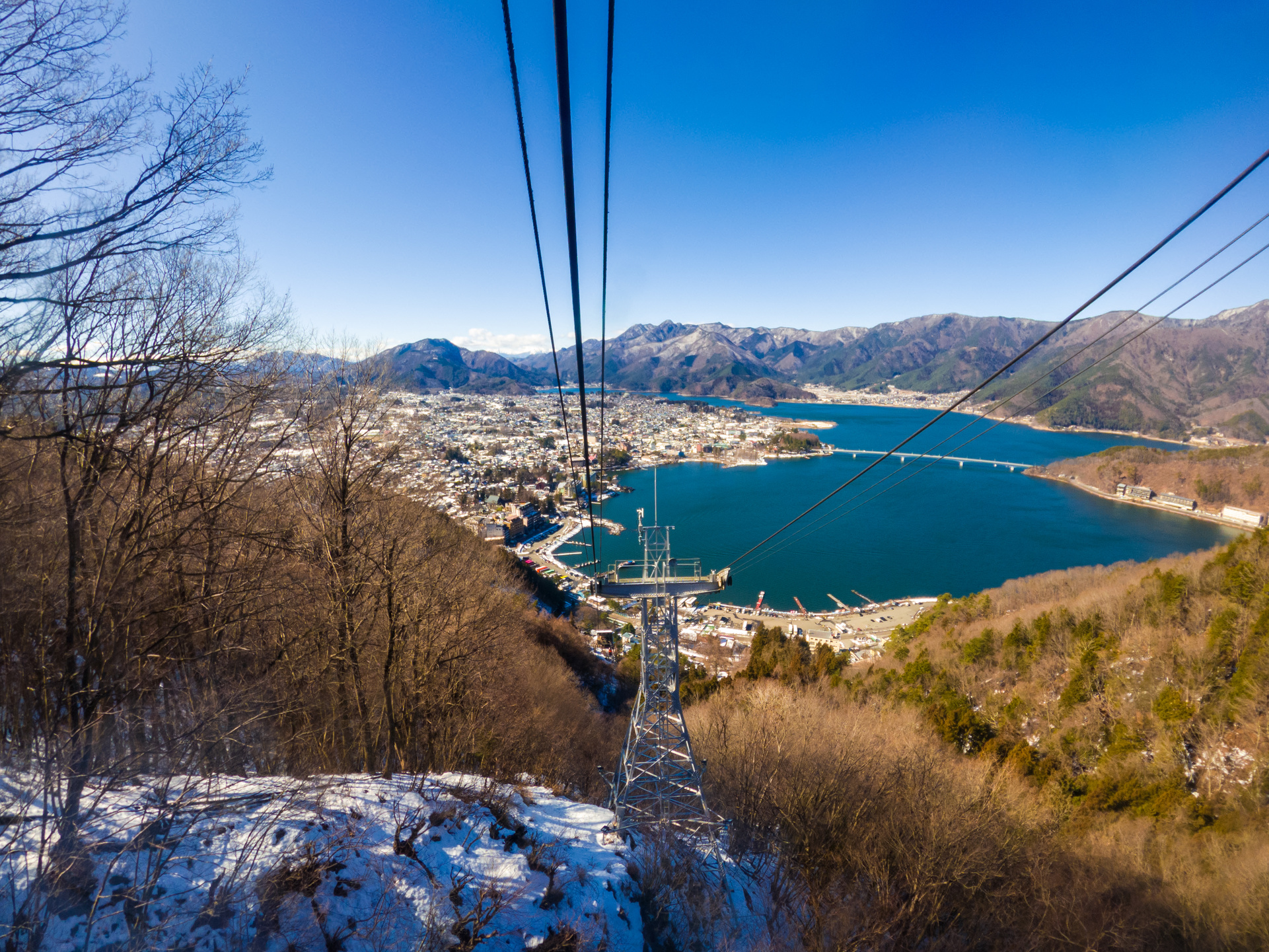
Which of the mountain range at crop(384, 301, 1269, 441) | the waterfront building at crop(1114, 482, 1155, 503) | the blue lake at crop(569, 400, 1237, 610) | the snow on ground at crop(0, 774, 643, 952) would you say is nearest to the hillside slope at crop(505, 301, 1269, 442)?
the mountain range at crop(384, 301, 1269, 441)

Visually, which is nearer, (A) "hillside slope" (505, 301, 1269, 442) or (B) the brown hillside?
(B) the brown hillside

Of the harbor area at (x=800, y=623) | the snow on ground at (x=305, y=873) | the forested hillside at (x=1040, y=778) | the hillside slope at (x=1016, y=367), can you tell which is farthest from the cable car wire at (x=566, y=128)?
the harbor area at (x=800, y=623)

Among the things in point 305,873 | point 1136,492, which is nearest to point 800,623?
point 305,873

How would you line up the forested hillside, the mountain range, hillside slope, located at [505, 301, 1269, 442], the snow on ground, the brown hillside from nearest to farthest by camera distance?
the snow on ground → the forested hillside → the brown hillside → hillside slope, located at [505, 301, 1269, 442] → the mountain range

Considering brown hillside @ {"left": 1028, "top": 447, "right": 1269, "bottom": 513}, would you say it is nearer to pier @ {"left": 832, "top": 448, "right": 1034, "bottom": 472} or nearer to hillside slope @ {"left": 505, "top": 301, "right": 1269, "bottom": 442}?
pier @ {"left": 832, "top": 448, "right": 1034, "bottom": 472}

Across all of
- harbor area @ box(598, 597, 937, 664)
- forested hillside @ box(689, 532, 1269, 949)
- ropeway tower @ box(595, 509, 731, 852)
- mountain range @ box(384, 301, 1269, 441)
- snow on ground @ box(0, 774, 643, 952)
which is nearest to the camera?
snow on ground @ box(0, 774, 643, 952)

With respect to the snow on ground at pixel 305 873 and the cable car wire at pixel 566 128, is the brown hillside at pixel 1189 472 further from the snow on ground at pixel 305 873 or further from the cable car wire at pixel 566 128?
the cable car wire at pixel 566 128

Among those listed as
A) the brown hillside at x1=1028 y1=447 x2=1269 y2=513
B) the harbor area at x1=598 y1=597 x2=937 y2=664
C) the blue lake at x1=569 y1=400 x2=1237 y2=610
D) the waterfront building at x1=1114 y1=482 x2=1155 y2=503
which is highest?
the brown hillside at x1=1028 y1=447 x2=1269 y2=513
